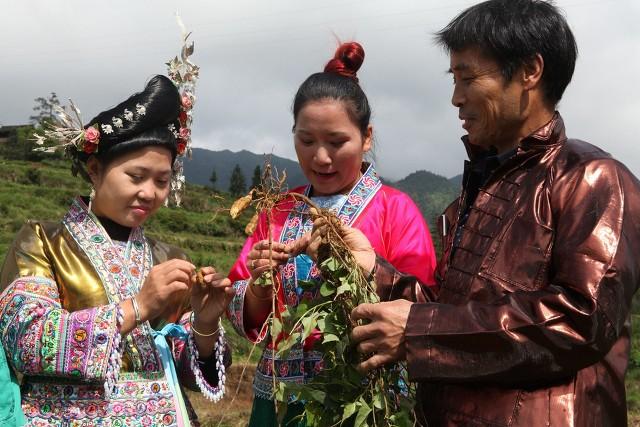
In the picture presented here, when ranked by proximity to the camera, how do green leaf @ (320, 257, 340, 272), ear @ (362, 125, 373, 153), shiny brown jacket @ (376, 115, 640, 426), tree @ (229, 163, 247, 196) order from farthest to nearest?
tree @ (229, 163, 247, 196)
ear @ (362, 125, 373, 153)
green leaf @ (320, 257, 340, 272)
shiny brown jacket @ (376, 115, 640, 426)

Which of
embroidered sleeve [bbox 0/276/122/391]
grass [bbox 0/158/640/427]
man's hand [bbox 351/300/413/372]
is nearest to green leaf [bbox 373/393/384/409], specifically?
man's hand [bbox 351/300/413/372]

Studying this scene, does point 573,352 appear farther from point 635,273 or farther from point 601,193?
point 601,193

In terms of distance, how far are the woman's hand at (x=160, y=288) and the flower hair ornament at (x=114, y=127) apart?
1.55 ft

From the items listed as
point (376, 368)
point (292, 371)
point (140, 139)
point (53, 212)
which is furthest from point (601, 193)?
point (53, 212)

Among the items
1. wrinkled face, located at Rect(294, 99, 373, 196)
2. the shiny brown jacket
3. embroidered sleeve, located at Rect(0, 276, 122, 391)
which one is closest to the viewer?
the shiny brown jacket

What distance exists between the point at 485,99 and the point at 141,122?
132 centimetres

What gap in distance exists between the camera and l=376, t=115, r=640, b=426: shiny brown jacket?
1777mm

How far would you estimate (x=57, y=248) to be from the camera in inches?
104

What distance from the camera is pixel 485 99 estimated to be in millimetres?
2111

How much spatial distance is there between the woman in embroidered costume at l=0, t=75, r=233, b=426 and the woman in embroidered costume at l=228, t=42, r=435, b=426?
176 mm

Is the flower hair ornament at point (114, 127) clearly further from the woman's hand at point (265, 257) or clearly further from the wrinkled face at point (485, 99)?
the wrinkled face at point (485, 99)

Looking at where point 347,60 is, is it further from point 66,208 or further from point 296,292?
point 66,208

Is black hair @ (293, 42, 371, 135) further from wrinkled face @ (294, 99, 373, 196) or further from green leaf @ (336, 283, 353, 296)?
green leaf @ (336, 283, 353, 296)

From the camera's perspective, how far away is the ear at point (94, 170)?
2753 millimetres
